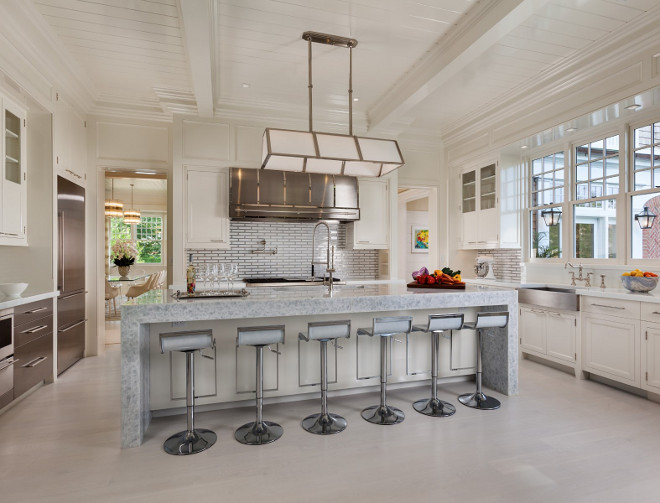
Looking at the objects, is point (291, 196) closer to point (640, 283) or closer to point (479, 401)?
point (479, 401)

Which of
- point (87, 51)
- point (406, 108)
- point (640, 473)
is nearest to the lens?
point (640, 473)

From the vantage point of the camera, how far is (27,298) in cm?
330

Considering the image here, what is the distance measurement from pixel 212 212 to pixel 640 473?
459 centimetres

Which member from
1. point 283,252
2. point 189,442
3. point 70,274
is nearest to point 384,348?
point 189,442

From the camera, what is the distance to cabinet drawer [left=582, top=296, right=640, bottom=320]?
340 cm

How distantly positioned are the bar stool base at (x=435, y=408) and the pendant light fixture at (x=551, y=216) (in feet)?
9.45

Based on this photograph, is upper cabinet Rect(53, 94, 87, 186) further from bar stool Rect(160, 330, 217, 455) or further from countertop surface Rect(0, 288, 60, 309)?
bar stool Rect(160, 330, 217, 455)

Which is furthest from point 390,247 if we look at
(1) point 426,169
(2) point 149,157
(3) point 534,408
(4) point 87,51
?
(4) point 87,51

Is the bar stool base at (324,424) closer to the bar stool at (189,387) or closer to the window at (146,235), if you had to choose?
the bar stool at (189,387)

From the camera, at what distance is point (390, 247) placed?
5.80 metres

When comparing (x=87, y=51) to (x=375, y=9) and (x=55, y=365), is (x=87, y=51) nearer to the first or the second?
(x=375, y=9)

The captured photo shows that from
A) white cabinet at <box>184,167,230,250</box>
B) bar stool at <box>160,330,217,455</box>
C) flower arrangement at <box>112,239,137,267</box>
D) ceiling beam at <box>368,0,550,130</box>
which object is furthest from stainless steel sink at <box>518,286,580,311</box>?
flower arrangement at <box>112,239,137,267</box>

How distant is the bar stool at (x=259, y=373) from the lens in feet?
8.67

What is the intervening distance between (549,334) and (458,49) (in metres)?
3.02
